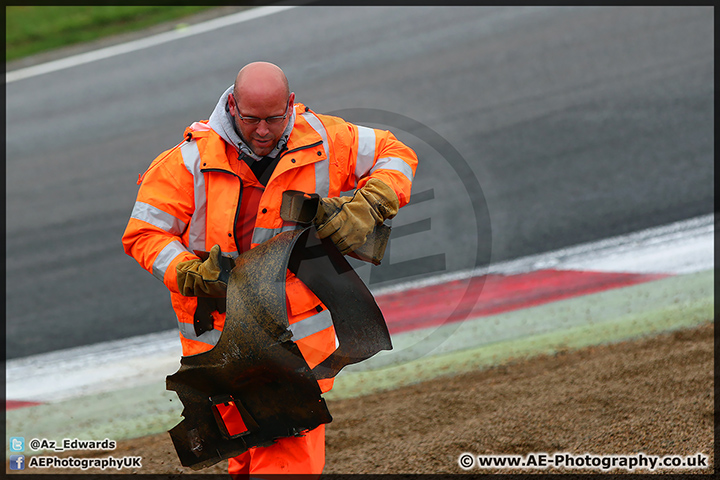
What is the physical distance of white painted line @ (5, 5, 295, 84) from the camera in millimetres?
8422

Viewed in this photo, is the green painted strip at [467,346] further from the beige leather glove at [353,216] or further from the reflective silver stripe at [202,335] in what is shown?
the beige leather glove at [353,216]

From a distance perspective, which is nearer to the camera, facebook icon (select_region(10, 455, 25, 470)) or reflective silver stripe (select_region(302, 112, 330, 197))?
reflective silver stripe (select_region(302, 112, 330, 197))

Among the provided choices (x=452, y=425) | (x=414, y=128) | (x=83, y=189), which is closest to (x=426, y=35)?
(x=414, y=128)

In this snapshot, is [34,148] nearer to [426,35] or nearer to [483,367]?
[426,35]

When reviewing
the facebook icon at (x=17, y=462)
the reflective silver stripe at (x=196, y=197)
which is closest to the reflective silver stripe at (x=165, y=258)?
the reflective silver stripe at (x=196, y=197)

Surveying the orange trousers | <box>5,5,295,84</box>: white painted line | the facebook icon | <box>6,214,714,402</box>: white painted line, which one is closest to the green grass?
<box>5,5,295,84</box>: white painted line

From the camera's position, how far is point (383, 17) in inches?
322

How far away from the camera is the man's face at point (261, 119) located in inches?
109

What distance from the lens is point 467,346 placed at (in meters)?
4.62

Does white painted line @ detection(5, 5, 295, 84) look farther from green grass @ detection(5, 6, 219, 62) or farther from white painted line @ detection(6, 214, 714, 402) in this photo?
white painted line @ detection(6, 214, 714, 402)

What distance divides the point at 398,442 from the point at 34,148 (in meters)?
5.26

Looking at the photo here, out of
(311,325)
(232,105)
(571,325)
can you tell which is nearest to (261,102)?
(232,105)

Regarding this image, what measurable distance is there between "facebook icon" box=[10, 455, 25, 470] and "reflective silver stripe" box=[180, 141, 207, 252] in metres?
2.05

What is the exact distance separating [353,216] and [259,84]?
23.9 inches
